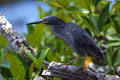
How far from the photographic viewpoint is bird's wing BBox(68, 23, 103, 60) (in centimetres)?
127

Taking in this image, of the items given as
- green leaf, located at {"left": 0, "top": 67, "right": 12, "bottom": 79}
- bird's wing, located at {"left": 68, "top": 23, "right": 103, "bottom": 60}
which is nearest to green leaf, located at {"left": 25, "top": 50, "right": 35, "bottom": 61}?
green leaf, located at {"left": 0, "top": 67, "right": 12, "bottom": 79}

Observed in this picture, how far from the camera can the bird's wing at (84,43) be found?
50.2 inches

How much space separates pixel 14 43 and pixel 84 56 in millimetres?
403

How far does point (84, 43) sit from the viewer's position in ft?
4.22

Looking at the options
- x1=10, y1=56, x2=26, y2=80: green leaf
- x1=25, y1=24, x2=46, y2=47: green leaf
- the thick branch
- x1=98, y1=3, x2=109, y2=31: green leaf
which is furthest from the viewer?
x1=25, y1=24, x2=46, y2=47: green leaf

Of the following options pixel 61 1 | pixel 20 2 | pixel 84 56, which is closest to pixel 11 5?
pixel 20 2

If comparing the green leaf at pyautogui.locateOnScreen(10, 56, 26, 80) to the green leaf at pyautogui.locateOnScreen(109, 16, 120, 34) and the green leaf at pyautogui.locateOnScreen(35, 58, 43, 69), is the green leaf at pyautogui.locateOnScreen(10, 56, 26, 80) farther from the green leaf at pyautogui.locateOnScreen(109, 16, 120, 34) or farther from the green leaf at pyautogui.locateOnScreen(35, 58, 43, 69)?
the green leaf at pyautogui.locateOnScreen(109, 16, 120, 34)

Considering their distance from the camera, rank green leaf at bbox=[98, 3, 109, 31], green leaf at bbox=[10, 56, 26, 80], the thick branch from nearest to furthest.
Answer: the thick branch
green leaf at bbox=[10, 56, 26, 80]
green leaf at bbox=[98, 3, 109, 31]

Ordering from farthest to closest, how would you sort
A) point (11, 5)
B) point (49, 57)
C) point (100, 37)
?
point (11, 5) < point (100, 37) < point (49, 57)

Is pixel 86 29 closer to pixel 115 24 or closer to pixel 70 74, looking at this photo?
pixel 115 24

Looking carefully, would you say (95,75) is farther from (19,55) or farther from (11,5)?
(11,5)

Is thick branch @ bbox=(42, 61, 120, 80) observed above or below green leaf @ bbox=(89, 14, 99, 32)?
below

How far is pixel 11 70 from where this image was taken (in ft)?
4.47

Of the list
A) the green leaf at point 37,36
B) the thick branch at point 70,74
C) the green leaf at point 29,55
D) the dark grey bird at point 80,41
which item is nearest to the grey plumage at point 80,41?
the dark grey bird at point 80,41
